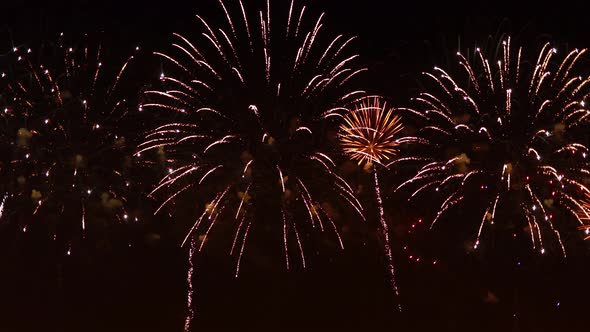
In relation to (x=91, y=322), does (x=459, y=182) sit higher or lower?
higher

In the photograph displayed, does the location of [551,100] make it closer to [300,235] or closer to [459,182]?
[459,182]

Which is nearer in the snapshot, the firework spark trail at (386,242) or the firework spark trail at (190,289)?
the firework spark trail at (190,289)

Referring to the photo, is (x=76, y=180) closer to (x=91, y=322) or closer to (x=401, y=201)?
(x=91, y=322)

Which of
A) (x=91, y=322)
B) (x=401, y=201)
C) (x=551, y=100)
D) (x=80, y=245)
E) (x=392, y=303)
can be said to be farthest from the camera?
(x=401, y=201)

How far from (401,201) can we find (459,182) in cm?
159

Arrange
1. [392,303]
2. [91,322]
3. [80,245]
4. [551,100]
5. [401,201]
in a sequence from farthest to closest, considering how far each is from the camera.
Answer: [401,201]
[80,245]
[392,303]
[91,322]
[551,100]

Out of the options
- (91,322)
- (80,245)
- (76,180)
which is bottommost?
(91,322)

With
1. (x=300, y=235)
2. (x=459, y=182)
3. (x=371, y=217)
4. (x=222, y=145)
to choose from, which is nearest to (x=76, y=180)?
(x=222, y=145)

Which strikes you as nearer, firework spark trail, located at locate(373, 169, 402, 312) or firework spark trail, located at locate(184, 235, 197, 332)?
firework spark trail, located at locate(184, 235, 197, 332)

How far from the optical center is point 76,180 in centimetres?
1780

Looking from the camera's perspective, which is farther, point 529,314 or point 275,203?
point 275,203

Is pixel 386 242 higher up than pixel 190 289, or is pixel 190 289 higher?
pixel 386 242

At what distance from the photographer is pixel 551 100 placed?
14031 millimetres

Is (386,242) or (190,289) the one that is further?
(386,242)
